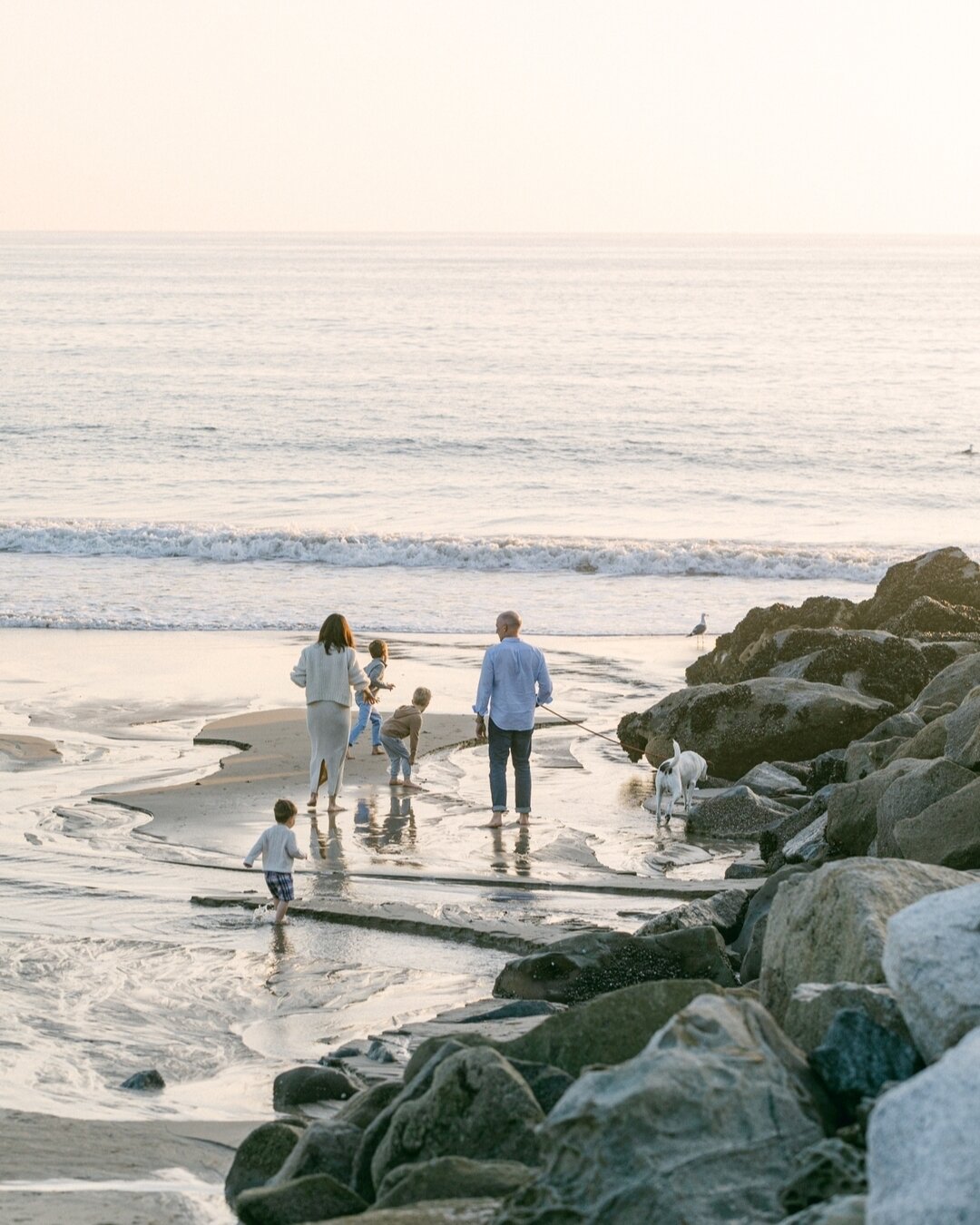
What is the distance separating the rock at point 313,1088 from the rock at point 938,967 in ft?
7.96

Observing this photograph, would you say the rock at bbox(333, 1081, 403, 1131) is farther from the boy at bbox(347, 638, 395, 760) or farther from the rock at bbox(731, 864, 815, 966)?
the boy at bbox(347, 638, 395, 760)

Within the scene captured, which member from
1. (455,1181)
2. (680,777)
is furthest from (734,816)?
(455,1181)

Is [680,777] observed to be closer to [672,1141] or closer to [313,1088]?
[313,1088]

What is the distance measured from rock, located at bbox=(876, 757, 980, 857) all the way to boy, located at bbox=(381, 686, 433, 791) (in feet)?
15.4

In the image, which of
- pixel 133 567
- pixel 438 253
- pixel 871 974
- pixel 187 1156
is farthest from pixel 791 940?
pixel 438 253

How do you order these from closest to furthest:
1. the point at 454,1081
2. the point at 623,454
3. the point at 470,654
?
1. the point at 454,1081
2. the point at 470,654
3. the point at 623,454

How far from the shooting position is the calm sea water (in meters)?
25.4

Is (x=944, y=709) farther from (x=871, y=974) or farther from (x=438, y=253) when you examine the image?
(x=438, y=253)

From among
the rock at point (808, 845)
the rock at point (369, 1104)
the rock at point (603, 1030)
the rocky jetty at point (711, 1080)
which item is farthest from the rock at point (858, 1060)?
the rock at point (808, 845)

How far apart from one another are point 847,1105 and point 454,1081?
1159 millimetres

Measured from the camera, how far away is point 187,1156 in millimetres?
5773

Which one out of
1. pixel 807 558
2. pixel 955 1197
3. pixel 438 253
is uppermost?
pixel 438 253

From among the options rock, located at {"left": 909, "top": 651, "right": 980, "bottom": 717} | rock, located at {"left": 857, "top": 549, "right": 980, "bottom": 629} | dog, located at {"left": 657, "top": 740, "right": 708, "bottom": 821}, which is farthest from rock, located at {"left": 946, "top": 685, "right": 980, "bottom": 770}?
rock, located at {"left": 857, "top": 549, "right": 980, "bottom": 629}

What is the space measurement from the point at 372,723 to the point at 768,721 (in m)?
3.26
